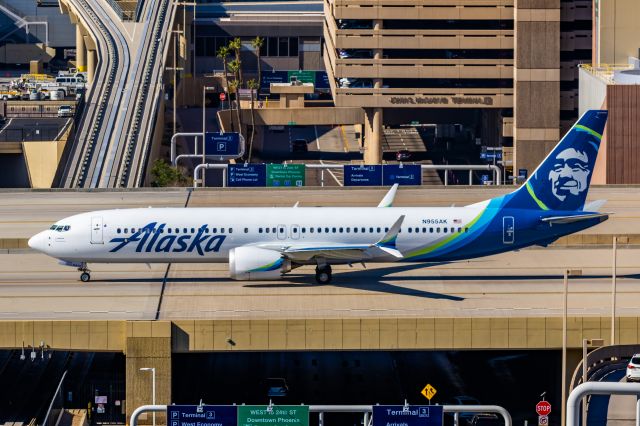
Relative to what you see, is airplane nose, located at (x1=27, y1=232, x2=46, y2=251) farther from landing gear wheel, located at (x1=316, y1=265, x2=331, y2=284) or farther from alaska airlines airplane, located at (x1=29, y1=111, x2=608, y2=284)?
landing gear wheel, located at (x1=316, y1=265, x2=331, y2=284)

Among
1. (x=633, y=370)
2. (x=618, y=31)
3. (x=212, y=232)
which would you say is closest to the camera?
(x=633, y=370)

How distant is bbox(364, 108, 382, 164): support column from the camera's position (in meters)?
187

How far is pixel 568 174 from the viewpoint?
270 feet

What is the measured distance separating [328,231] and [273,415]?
41.0 m

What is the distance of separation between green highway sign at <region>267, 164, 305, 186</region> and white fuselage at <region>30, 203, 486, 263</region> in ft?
148

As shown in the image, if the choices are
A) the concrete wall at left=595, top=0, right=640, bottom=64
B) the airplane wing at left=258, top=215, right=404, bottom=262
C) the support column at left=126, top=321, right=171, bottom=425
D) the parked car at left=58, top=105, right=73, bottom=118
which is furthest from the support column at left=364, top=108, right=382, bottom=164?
the support column at left=126, top=321, right=171, bottom=425

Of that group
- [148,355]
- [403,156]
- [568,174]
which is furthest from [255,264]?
[403,156]

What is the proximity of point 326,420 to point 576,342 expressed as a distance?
12.6m

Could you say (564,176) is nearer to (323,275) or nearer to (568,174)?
(568,174)

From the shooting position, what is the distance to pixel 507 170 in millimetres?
183250

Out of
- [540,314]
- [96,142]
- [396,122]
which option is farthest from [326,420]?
[396,122]

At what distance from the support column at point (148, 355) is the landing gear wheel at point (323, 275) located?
1258 centimetres

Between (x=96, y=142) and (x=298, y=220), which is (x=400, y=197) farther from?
(x=96, y=142)

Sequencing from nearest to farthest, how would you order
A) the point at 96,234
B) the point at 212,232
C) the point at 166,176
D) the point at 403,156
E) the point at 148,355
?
the point at 148,355 < the point at 96,234 < the point at 212,232 < the point at 166,176 < the point at 403,156
